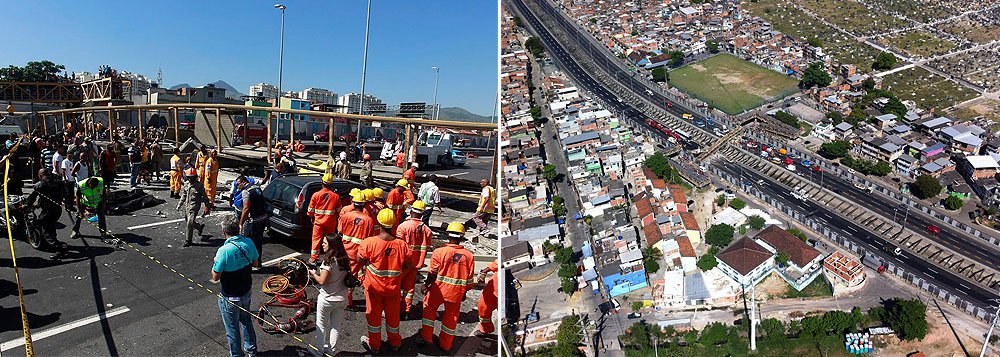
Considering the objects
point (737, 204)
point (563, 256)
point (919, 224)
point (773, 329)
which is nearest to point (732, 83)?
point (737, 204)

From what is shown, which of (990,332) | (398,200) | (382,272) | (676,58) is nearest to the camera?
(382,272)

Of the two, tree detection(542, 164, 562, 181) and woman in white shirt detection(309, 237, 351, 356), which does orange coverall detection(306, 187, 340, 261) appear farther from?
tree detection(542, 164, 562, 181)

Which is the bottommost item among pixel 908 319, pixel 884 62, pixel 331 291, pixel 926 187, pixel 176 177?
pixel 908 319

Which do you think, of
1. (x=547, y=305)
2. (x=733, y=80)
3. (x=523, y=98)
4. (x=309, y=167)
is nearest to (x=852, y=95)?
(x=733, y=80)

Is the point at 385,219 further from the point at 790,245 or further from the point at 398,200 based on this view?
the point at 790,245

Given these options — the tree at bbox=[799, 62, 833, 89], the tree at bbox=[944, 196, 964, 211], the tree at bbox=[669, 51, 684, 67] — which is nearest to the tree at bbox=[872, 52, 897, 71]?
the tree at bbox=[799, 62, 833, 89]

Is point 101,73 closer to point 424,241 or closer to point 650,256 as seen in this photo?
point 424,241
